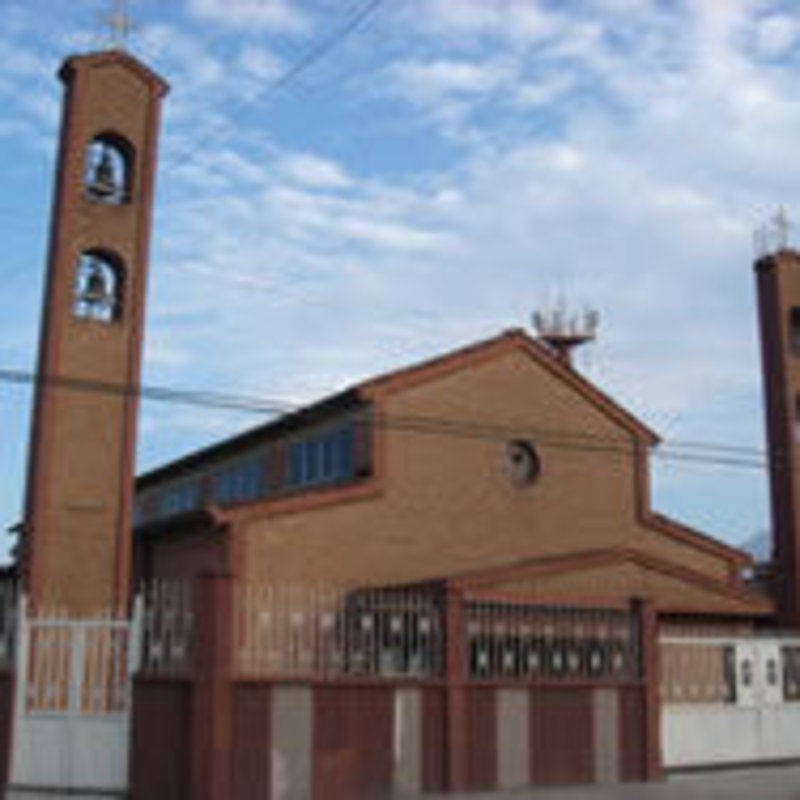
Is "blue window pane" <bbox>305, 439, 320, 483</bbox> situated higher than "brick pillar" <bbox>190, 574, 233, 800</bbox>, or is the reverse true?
"blue window pane" <bbox>305, 439, 320, 483</bbox>

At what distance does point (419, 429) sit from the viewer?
24672 mm

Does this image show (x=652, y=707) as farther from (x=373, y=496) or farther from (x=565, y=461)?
(x=565, y=461)

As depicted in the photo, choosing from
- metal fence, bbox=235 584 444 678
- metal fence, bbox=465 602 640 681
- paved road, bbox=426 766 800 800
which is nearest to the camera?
metal fence, bbox=235 584 444 678

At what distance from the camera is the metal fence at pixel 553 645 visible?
1666 cm

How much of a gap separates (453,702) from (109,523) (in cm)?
822

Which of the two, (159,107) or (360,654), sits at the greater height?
(159,107)

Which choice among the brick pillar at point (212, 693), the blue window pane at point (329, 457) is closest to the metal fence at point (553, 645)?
the brick pillar at point (212, 693)

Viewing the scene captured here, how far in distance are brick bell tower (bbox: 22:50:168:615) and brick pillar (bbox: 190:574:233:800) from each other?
24.2 ft

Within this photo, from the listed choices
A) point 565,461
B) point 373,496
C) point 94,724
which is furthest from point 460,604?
point 565,461

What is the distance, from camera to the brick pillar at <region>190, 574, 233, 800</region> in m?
13.4

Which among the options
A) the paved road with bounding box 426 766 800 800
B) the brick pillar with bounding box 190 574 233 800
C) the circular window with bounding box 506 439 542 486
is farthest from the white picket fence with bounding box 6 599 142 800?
the circular window with bounding box 506 439 542 486

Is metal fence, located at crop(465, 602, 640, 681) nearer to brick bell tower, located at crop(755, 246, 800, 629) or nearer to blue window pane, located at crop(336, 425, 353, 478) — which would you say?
blue window pane, located at crop(336, 425, 353, 478)

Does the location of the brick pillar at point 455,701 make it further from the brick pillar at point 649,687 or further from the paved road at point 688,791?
the brick pillar at point 649,687

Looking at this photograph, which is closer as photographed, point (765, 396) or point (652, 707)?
point (652, 707)
